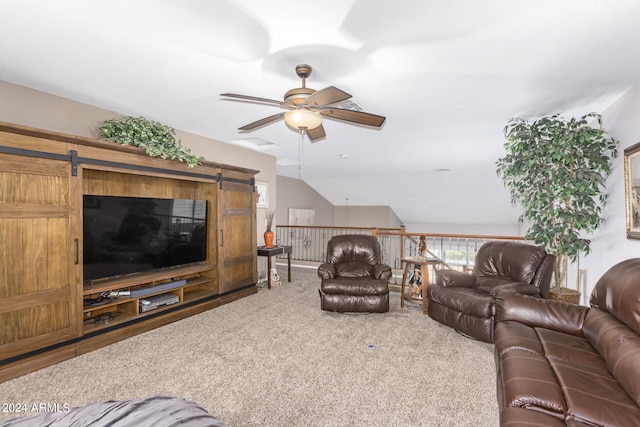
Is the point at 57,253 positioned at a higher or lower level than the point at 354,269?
higher

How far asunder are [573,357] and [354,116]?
211 centimetres

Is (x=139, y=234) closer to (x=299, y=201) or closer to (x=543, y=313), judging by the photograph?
(x=543, y=313)

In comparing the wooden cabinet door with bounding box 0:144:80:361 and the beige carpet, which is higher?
the wooden cabinet door with bounding box 0:144:80:361

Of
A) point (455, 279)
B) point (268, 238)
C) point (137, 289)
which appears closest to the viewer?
point (137, 289)

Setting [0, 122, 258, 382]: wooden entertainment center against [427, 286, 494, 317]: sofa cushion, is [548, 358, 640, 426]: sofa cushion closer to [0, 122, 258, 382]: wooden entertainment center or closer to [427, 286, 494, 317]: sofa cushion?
[427, 286, 494, 317]: sofa cushion

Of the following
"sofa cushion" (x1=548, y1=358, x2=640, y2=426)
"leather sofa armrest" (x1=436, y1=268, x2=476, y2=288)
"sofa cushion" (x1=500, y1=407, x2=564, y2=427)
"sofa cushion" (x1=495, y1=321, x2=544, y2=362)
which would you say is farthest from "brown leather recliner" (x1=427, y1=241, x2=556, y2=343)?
"sofa cushion" (x1=500, y1=407, x2=564, y2=427)

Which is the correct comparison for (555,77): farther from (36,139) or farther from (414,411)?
(36,139)

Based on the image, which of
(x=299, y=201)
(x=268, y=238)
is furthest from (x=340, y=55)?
(x=299, y=201)

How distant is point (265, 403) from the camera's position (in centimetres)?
203

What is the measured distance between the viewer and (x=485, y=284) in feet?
11.1

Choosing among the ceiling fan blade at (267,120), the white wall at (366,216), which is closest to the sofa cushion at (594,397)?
the ceiling fan blade at (267,120)

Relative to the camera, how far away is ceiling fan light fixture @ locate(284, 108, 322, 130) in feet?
7.47

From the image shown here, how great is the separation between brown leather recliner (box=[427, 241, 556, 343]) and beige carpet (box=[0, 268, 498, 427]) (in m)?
0.18

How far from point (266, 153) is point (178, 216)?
7.85 feet
